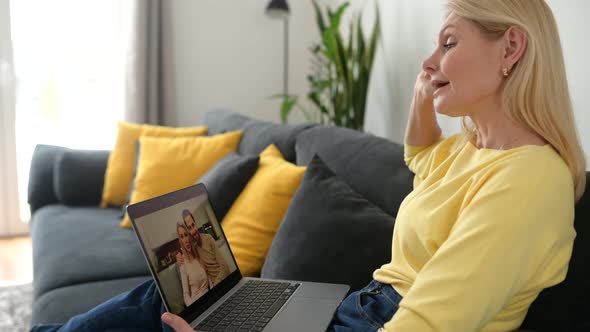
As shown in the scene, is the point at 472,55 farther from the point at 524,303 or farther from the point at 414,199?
the point at 524,303

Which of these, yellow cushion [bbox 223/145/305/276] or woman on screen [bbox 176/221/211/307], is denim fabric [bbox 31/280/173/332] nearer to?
woman on screen [bbox 176/221/211/307]

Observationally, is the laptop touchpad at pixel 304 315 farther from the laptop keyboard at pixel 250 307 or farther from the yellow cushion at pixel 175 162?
the yellow cushion at pixel 175 162

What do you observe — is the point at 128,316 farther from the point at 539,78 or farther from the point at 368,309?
the point at 539,78

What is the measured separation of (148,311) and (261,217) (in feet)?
2.23

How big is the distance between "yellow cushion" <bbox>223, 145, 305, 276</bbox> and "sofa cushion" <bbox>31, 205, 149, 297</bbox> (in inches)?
14.8

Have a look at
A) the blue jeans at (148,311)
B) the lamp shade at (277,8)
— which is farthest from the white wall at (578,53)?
the lamp shade at (277,8)

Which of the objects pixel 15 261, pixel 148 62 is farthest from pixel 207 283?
pixel 148 62

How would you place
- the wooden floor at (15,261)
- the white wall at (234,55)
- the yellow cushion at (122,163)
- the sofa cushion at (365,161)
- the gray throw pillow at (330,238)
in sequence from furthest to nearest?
the white wall at (234,55) < the wooden floor at (15,261) < the yellow cushion at (122,163) < the sofa cushion at (365,161) < the gray throw pillow at (330,238)

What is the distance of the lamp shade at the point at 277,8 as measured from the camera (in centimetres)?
379

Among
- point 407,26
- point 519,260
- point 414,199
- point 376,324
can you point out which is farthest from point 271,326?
→ point 407,26

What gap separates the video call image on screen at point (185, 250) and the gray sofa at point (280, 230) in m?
0.24

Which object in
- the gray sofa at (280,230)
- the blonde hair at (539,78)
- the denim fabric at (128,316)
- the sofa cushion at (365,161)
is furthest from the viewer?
the sofa cushion at (365,161)

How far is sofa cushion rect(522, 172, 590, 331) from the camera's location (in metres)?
1.06

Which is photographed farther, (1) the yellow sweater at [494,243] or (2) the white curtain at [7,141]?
(2) the white curtain at [7,141]
